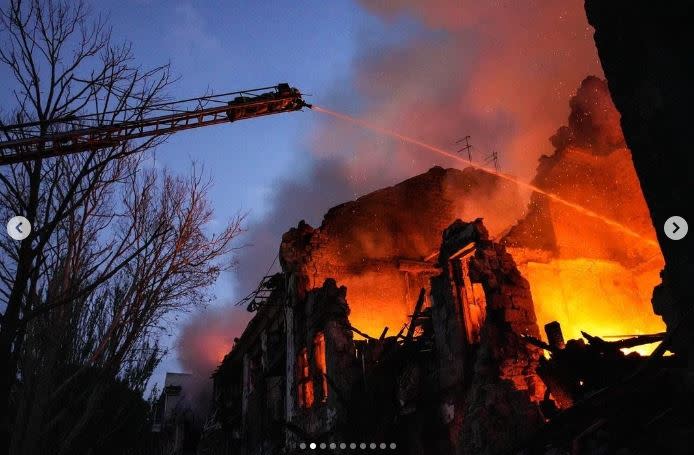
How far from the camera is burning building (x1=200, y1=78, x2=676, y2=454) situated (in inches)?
410

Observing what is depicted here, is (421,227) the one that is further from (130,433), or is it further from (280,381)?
(130,433)

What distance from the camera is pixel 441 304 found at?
11805 mm

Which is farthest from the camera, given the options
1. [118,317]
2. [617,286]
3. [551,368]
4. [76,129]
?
[617,286]

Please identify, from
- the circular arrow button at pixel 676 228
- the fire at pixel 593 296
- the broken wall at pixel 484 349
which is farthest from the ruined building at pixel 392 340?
the circular arrow button at pixel 676 228

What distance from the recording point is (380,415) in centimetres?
1317

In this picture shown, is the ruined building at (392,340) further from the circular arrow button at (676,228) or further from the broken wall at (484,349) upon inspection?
the circular arrow button at (676,228)

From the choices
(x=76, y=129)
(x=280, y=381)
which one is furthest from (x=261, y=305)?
(x=76, y=129)

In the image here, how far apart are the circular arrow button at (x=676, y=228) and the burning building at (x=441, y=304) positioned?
5.39m

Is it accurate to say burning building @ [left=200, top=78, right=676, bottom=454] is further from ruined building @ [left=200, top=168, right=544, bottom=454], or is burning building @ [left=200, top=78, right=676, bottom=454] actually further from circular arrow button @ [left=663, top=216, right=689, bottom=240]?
circular arrow button @ [left=663, top=216, right=689, bottom=240]

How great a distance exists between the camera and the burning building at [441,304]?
34.2ft

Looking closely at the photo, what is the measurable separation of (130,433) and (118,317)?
19.3 metres

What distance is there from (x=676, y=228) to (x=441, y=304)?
8.87 m

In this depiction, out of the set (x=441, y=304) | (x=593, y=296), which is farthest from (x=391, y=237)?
(x=441, y=304)

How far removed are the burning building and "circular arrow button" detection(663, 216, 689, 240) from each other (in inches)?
212
